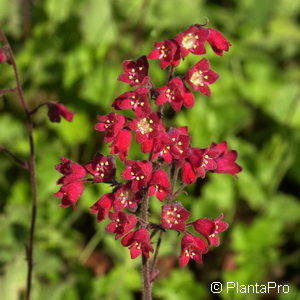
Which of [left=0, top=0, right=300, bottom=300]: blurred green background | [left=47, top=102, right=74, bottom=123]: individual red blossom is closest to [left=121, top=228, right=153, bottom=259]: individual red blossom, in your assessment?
[left=47, top=102, right=74, bottom=123]: individual red blossom

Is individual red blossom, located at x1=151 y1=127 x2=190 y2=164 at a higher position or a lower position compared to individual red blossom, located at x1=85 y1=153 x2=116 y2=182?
higher

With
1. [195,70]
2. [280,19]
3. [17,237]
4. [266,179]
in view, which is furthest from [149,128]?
[280,19]

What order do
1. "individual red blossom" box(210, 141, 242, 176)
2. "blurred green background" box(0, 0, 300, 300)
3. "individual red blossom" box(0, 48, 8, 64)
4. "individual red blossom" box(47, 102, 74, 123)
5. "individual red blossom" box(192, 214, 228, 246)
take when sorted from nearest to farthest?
"individual red blossom" box(192, 214, 228, 246) < "individual red blossom" box(210, 141, 242, 176) < "individual red blossom" box(0, 48, 8, 64) < "individual red blossom" box(47, 102, 74, 123) < "blurred green background" box(0, 0, 300, 300)

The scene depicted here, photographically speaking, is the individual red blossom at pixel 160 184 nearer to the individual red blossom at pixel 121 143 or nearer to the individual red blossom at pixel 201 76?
the individual red blossom at pixel 121 143

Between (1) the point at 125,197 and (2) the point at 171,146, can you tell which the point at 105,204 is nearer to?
(1) the point at 125,197

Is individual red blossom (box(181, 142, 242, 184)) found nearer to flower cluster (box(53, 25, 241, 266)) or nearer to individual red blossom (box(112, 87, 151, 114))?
flower cluster (box(53, 25, 241, 266))

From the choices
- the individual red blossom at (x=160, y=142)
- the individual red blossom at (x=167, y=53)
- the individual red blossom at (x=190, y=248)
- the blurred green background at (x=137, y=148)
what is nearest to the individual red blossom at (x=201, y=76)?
the individual red blossom at (x=167, y=53)

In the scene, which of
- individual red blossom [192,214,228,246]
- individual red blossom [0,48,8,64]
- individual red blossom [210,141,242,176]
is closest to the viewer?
individual red blossom [192,214,228,246]
